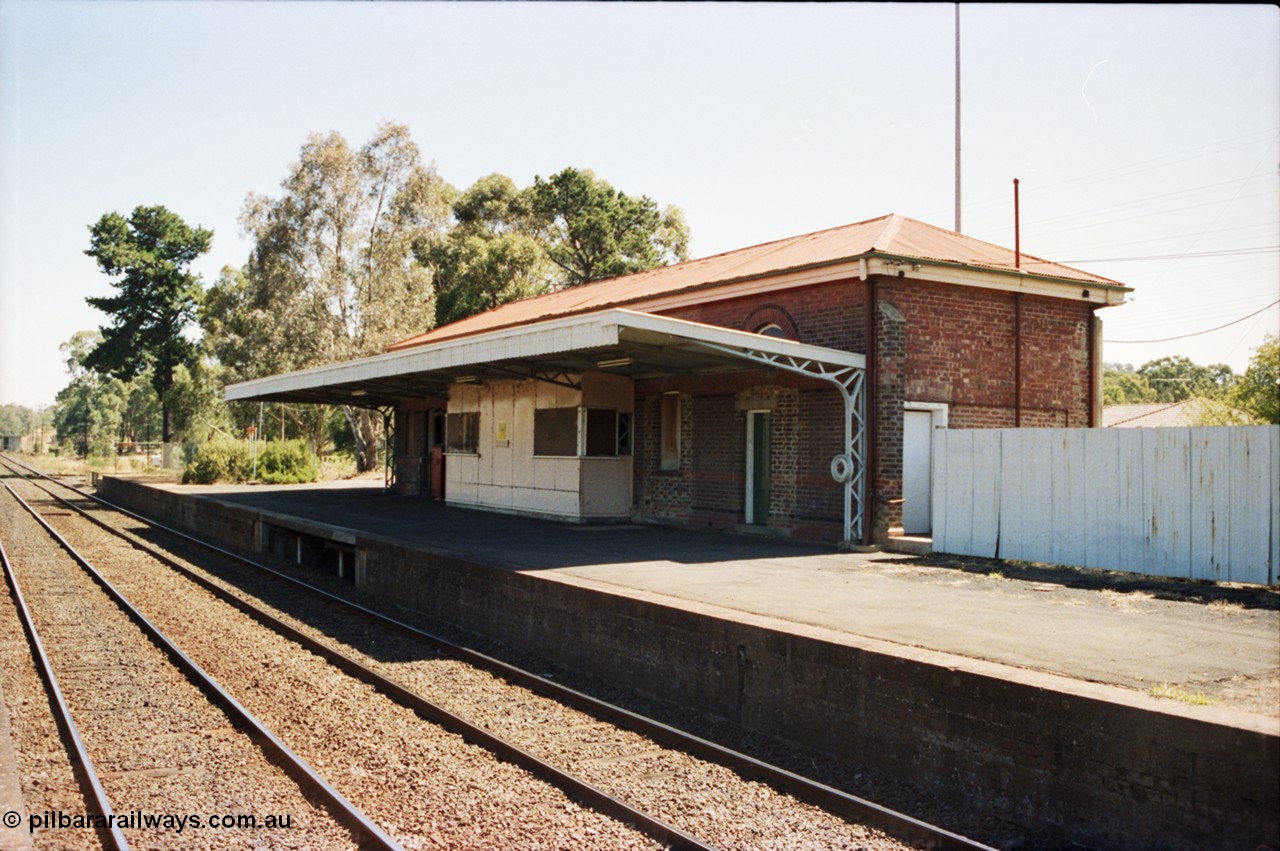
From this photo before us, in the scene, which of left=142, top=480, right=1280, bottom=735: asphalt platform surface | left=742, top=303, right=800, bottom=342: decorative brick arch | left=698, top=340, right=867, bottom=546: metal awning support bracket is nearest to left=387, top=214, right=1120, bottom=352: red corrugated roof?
left=742, top=303, right=800, bottom=342: decorative brick arch

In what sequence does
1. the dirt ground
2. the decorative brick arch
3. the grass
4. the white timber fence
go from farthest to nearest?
the decorative brick arch, the white timber fence, the dirt ground, the grass

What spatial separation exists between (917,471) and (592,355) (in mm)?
5296

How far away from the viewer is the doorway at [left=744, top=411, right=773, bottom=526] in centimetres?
1532

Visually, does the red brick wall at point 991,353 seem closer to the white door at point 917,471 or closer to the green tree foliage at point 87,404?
the white door at point 917,471

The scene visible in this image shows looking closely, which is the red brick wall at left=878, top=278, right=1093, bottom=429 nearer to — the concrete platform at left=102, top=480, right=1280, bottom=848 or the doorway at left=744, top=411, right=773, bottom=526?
the doorway at left=744, top=411, right=773, bottom=526

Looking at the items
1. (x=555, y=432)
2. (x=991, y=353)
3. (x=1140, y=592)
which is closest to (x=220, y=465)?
(x=555, y=432)

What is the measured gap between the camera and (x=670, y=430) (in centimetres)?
1752

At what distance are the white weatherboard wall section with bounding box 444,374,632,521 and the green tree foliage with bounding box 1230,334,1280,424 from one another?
1305 centimetres

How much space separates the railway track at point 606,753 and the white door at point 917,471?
730 cm

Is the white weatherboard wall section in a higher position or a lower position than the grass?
higher

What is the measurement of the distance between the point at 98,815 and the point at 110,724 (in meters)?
2.06

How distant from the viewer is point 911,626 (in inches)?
297

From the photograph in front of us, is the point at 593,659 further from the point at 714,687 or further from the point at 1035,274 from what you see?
the point at 1035,274

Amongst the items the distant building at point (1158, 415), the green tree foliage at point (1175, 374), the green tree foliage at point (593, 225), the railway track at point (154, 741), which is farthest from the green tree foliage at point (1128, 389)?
the railway track at point (154, 741)
